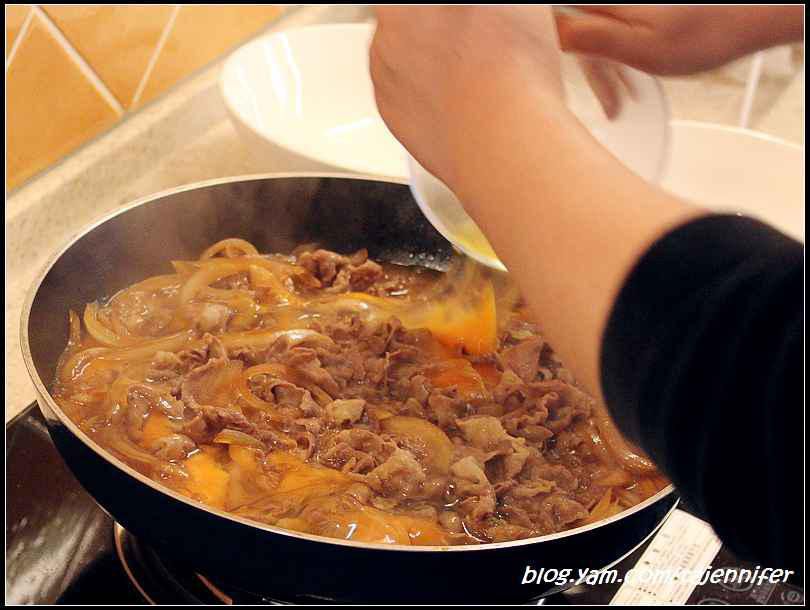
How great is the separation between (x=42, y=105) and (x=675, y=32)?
3.26 feet

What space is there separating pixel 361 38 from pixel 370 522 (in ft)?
3.88

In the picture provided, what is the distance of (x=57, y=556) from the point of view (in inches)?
38.6

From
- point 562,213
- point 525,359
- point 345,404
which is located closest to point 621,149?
point 525,359

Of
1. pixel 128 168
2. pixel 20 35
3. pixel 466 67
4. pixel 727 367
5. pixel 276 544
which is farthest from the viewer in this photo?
pixel 128 168

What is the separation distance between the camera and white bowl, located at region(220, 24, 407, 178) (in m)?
1.64

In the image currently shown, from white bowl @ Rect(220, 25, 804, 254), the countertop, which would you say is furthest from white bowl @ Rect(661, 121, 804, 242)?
the countertop

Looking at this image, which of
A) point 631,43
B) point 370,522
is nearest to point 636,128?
point 631,43

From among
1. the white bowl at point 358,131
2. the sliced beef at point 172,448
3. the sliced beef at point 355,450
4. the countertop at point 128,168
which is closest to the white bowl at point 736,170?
the white bowl at point 358,131

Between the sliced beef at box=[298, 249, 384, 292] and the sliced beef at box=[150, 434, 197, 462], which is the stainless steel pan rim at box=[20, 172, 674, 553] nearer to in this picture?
the sliced beef at box=[150, 434, 197, 462]

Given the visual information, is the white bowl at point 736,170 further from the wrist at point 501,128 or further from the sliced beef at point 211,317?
the wrist at point 501,128

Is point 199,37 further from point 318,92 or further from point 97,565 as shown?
point 97,565

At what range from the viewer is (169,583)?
97 centimetres

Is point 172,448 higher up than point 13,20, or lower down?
lower down

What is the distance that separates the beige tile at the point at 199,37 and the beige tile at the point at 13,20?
12.5 inches
